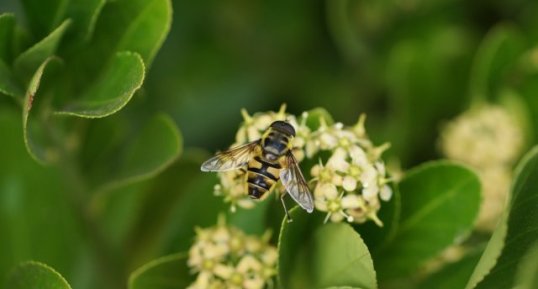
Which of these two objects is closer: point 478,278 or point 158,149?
point 478,278

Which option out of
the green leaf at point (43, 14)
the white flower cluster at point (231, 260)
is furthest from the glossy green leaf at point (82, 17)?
the white flower cluster at point (231, 260)

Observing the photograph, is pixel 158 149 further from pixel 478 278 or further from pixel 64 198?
pixel 478 278

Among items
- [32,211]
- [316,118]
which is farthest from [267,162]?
[32,211]

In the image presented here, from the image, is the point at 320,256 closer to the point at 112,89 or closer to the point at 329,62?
the point at 112,89

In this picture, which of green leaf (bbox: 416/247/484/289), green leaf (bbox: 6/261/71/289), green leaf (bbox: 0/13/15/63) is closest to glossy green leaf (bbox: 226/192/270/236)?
green leaf (bbox: 416/247/484/289)

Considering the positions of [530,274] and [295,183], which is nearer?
[530,274]

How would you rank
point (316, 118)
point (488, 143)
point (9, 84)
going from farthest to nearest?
point (488, 143)
point (316, 118)
point (9, 84)

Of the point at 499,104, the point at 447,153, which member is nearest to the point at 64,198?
the point at 447,153
